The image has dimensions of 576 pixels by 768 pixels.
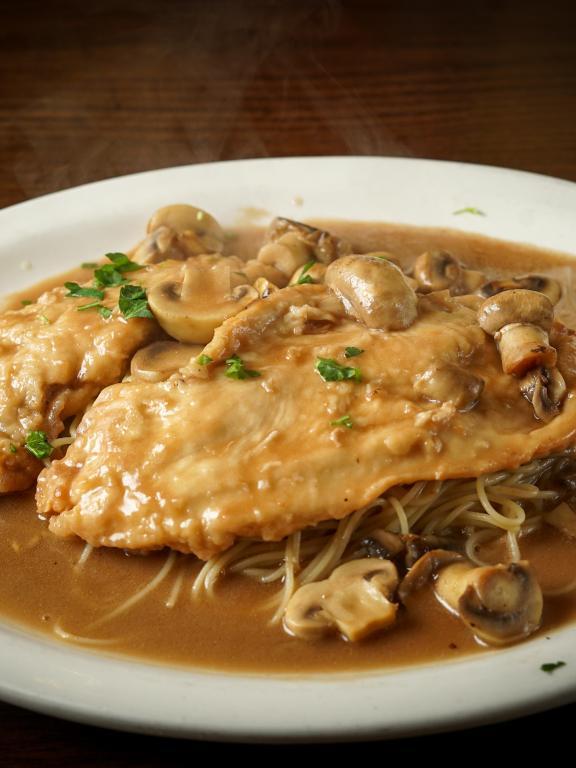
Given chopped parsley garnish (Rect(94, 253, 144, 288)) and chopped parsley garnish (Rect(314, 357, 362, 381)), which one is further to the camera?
chopped parsley garnish (Rect(94, 253, 144, 288))

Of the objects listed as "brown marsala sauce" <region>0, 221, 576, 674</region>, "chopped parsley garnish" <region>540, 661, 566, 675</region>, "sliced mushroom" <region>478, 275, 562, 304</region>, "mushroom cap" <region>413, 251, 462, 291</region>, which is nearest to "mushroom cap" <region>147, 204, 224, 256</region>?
"mushroom cap" <region>413, 251, 462, 291</region>

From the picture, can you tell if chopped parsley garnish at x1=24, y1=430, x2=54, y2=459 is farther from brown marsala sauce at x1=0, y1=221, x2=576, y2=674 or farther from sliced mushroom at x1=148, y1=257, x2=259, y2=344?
sliced mushroom at x1=148, y1=257, x2=259, y2=344

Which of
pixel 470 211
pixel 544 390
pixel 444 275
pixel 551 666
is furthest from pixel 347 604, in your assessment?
pixel 470 211

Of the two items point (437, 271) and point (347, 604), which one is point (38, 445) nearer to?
point (347, 604)

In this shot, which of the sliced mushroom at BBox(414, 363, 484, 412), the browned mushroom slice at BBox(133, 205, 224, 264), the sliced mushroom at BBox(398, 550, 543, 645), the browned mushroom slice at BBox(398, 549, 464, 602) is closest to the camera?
the sliced mushroom at BBox(398, 550, 543, 645)

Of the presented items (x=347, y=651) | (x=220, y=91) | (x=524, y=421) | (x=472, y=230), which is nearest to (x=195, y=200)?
(x=472, y=230)

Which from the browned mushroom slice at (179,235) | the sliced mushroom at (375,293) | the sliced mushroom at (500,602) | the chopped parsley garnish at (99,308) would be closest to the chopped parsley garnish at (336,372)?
the sliced mushroom at (375,293)

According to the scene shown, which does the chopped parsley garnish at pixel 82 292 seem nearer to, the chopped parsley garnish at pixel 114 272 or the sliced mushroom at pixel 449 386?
the chopped parsley garnish at pixel 114 272
